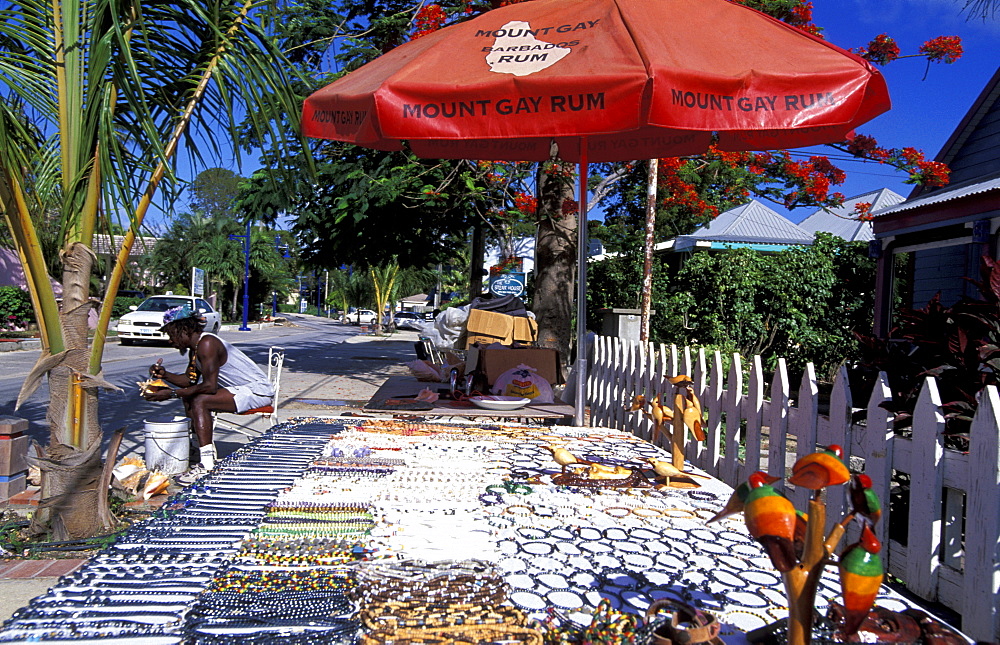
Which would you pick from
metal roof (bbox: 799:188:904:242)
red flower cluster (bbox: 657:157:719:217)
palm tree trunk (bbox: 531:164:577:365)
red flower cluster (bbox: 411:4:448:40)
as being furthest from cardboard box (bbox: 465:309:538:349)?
metal roof (bbox: 799:188:904:242)

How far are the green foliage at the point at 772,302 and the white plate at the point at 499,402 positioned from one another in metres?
5.43

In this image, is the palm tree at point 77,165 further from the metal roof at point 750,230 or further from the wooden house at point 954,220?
the metal roof at point 750,230

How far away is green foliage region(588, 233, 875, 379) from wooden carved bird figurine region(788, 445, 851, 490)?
9302 mm

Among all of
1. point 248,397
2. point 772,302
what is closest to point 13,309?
point 248,397

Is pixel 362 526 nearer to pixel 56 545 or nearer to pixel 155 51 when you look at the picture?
pixel 56 545

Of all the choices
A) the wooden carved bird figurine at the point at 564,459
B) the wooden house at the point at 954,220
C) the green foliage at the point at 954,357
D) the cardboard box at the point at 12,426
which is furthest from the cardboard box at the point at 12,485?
the wooden house at the point at 954,220

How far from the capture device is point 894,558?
2.83m

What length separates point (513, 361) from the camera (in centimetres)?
Result: 705

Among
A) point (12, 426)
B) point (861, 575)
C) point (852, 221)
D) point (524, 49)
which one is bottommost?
point (12, 426)

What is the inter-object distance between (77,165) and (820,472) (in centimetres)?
386

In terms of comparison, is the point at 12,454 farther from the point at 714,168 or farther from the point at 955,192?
the point at 955,192

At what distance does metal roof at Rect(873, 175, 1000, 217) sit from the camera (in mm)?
8948

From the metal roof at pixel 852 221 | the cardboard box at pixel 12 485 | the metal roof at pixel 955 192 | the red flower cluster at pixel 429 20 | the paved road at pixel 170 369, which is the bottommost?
the paved road at pixel 170 369

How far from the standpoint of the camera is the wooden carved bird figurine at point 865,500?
1508mm
